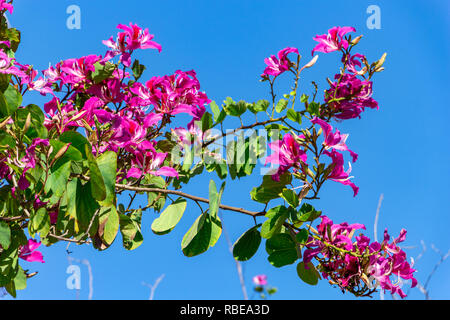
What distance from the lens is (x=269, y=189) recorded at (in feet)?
4.73

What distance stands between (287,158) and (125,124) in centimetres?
52

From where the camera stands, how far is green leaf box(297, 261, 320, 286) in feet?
4.87

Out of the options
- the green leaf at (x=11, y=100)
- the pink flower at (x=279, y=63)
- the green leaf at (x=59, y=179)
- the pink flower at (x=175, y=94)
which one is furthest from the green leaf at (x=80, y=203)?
the pink flower at (x=279, y=63)

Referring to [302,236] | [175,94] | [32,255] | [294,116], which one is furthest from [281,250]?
[32,255]

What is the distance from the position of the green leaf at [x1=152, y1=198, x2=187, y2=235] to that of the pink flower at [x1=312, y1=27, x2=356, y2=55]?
730 mm

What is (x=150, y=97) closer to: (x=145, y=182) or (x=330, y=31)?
(x=145, y=182)

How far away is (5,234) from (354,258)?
1102 millimetres

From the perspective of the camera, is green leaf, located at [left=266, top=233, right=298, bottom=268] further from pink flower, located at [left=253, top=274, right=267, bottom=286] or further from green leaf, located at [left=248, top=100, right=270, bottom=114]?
pink flower, located at [left=253, top=274, right=267, bottom=286]

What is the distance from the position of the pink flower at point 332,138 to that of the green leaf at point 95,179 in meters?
0.63

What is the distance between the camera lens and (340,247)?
1.48m

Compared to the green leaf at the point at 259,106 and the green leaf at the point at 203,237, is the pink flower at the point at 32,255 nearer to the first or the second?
the green leaf at the point at 203,237

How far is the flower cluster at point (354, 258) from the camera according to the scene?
4.76 ft
